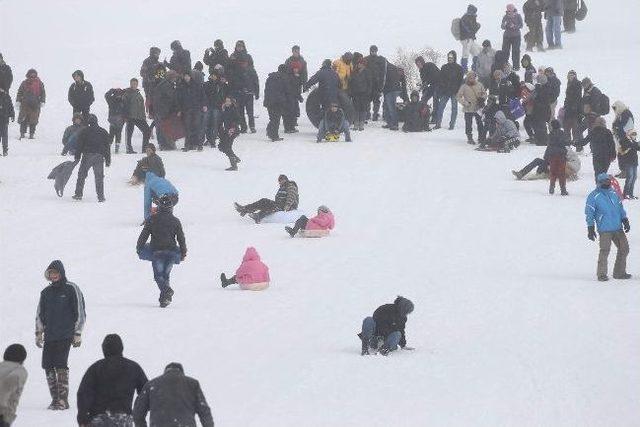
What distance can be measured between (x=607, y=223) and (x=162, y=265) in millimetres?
5439

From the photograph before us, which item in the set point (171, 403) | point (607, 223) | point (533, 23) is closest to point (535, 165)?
point (607, 223)

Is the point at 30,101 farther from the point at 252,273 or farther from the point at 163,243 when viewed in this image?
the point at 163,243

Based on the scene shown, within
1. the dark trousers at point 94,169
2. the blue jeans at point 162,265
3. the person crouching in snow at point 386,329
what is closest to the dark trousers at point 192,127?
the dark trousers at point 94,169

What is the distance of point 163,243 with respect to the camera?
17703 millimetres

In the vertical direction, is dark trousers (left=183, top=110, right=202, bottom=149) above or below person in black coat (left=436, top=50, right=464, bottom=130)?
below

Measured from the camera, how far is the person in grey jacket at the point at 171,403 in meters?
9.68

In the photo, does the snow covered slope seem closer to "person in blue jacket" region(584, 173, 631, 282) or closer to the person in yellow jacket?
"person in blue jacket" region(584, 173, 631, 282)

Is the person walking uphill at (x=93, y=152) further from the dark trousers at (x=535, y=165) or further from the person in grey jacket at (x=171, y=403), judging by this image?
the person in grey jacket at (x=171, y=403)

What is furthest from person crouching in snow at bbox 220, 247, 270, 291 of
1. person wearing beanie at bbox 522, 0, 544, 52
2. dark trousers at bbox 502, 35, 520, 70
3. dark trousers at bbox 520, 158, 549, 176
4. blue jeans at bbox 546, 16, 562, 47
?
blue jeans at bbox 546, 16, 562, 47

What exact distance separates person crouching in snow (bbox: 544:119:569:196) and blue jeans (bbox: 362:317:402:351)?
10425mm

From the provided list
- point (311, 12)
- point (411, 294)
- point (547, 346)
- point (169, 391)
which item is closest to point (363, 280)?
point (411, 294)

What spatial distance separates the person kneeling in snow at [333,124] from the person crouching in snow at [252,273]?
39.4 ft

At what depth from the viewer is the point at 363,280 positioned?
19.6 metres

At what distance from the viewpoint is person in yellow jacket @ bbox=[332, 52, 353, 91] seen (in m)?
32.3
